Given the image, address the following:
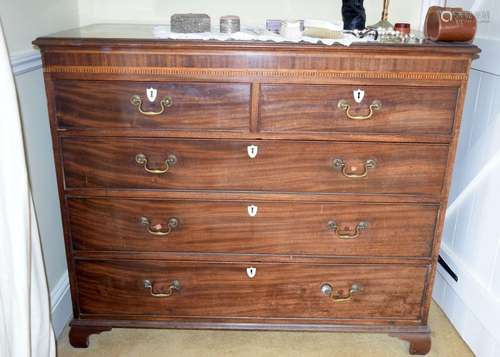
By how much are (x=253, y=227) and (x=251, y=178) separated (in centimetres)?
16

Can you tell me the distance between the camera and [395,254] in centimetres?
147

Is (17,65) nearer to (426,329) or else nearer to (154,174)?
(154,174)

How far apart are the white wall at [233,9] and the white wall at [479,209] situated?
0.26 metres

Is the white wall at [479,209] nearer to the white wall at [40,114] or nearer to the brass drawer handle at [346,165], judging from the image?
the brass drawer handle at [346,165]

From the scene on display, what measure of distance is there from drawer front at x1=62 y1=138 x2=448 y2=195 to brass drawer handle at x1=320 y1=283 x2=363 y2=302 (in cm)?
32

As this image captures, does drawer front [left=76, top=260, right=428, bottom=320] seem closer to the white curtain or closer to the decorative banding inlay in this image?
the white curtain

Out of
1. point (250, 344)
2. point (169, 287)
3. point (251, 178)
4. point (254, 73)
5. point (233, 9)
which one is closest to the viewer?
point (254, 73)

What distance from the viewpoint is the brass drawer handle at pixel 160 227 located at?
1432mm

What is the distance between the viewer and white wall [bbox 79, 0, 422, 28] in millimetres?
1791

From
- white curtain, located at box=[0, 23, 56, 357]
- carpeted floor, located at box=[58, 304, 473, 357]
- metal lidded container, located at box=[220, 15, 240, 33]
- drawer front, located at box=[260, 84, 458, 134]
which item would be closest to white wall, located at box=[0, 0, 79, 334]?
carpeted floor, located at box=[58, 304, 473, 357]

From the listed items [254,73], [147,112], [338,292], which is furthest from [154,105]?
[338,292]

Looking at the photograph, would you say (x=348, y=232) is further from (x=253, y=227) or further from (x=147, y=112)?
(x=147, y=112)

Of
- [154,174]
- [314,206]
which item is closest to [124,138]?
[154,174]

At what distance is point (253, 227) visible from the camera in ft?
4.73
